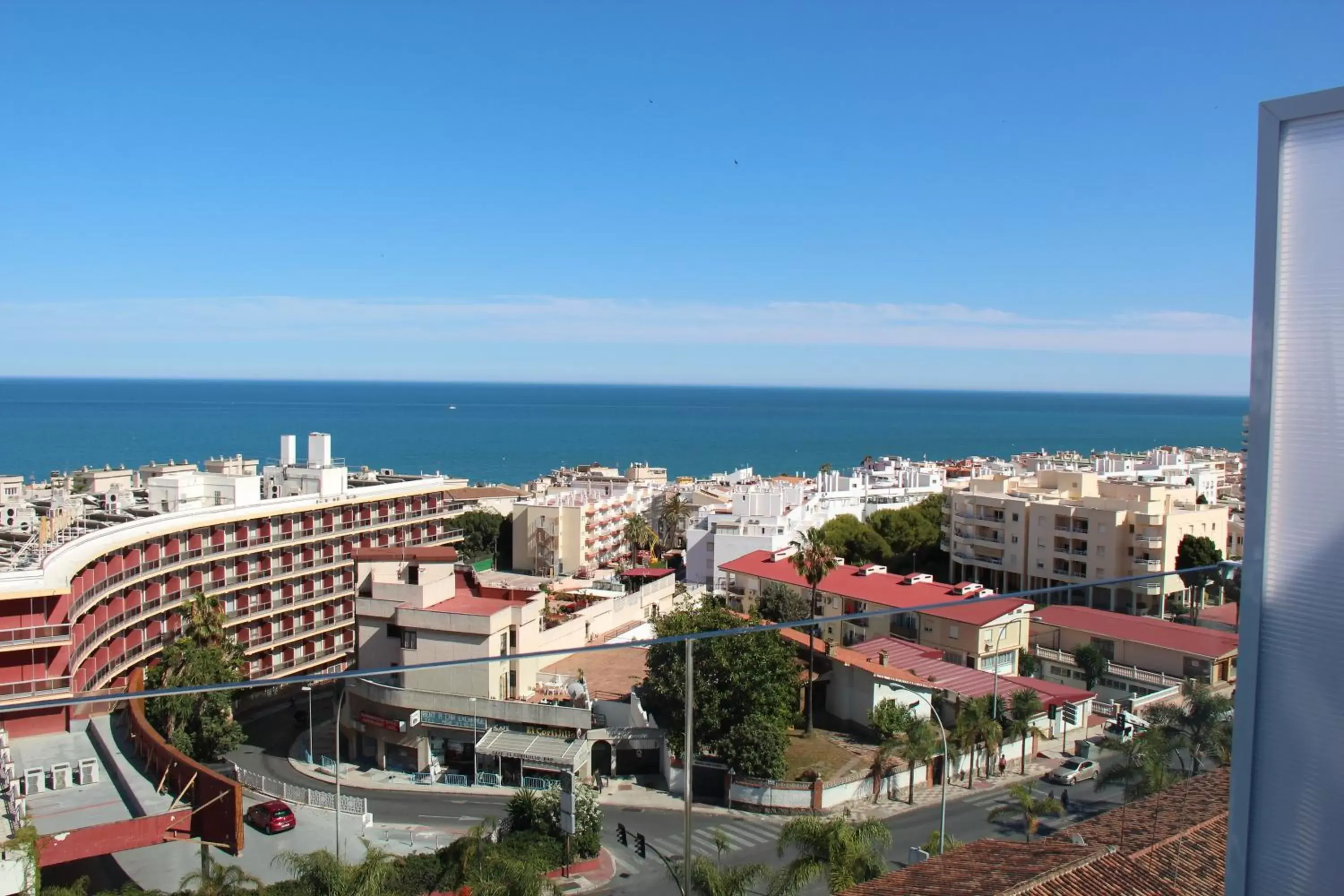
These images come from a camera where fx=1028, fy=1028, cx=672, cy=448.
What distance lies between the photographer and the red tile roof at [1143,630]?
3379 mm

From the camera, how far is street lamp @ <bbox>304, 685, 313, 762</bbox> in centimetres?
895

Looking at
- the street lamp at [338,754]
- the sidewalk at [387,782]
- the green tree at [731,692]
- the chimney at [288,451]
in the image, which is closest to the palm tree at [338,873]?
the street lamp at [338,754]

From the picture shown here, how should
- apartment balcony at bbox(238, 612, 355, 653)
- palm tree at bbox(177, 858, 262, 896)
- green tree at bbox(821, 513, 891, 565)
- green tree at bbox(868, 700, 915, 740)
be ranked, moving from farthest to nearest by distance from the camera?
green tree at bbox(821, 513, 891, 565) < apartment balcony at bbox(238, 612, 355, 653) < green tree at bbox(868, 700, 915, 740) < palm tree at bbox(177, 858, 262, 896)

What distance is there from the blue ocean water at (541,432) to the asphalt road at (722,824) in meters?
63.1

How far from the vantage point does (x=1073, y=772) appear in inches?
190

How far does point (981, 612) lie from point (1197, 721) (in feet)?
10.0

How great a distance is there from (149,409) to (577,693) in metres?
140

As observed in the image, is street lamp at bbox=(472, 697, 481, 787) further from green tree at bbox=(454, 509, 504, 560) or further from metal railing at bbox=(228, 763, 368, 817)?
green tree at bbox=(454, 509, 504, 560)

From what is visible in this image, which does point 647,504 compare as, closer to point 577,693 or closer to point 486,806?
point 577,693

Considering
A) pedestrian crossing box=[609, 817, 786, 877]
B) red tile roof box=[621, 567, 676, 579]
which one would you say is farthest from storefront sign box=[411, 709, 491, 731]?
red tile roof box=[621, 567, 676, 579]

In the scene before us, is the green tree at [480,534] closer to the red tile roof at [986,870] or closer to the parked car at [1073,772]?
the parked car at [1073,772]

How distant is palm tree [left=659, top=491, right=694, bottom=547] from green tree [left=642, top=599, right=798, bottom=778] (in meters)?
19.8

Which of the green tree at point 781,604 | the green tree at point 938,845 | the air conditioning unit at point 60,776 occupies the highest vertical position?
the green tree at point 938,845

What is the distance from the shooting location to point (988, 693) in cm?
865
